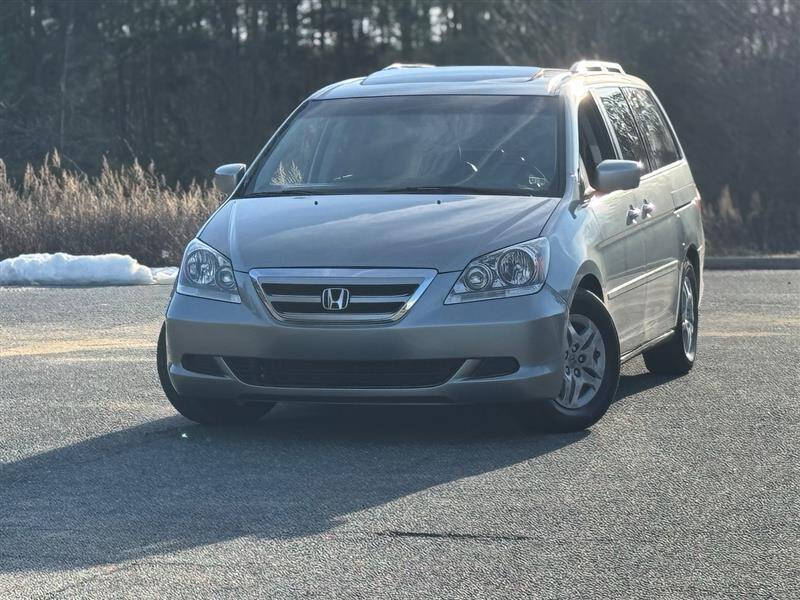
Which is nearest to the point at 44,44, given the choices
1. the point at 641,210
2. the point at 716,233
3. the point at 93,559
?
the point at 716,233

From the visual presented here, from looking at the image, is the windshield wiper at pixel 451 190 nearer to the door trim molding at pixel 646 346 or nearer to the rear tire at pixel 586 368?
the rear tire at pixel 586 368

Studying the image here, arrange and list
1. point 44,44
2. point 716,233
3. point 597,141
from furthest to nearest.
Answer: point 44,44 → point 716,233 → point 597,141

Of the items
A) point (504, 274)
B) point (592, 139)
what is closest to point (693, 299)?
point (592, 139)

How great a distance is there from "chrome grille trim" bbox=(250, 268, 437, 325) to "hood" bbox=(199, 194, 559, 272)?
0.14 feet

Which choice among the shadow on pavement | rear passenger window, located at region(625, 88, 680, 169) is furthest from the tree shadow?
rear passenger window, located at region(625, 88, 680, 169)

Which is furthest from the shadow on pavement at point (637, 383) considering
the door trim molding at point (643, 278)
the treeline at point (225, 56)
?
the treeline at point (225, 56)

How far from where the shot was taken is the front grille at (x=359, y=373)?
7750mm

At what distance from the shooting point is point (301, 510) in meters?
6.39

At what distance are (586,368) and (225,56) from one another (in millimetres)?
45010

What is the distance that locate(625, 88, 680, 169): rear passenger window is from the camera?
10.5 m

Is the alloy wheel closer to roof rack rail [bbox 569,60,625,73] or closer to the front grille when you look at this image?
the front grille

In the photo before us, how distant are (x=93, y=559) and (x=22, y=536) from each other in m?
0.47

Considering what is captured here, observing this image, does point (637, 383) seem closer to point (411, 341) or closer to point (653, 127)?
point (653, 127)

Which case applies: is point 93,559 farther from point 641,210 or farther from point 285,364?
point 641,210
